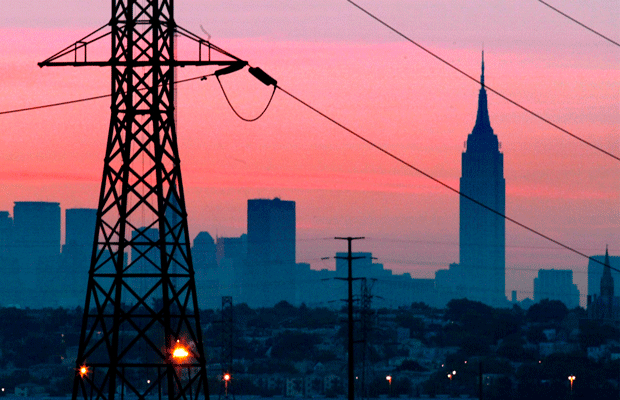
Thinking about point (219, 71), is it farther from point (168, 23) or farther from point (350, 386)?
point (350, 386)

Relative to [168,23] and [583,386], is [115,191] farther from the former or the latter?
[583,386]

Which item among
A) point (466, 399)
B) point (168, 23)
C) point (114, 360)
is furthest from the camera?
point (466, 399)

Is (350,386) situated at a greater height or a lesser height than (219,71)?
lesser

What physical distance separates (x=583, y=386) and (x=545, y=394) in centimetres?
584

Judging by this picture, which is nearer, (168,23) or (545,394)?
(168,23)

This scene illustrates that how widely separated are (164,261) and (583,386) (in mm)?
170617

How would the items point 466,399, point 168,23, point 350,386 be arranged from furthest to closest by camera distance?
point 466,399 < point 350,386 < point 168,23

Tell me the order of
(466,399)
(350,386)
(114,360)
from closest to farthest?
(114,360), (350,386), (466,399)

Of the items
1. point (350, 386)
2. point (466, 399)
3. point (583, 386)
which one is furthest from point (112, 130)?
point (583, 386)

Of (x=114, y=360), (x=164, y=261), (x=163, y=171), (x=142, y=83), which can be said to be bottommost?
(x=114, y=360)

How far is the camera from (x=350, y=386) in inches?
2344

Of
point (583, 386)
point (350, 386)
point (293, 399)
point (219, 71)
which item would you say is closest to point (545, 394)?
point (583, 386)

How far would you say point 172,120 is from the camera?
36000 mm

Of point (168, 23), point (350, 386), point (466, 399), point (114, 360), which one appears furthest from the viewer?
point (466, 399)
